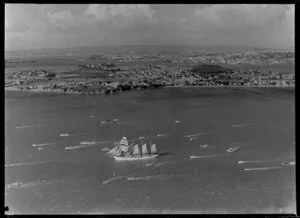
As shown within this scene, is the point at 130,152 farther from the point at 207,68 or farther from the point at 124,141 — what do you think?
the point at 207,68

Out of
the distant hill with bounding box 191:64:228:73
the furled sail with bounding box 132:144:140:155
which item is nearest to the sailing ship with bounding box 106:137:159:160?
the furled sail with bounding box 132:144:140:155

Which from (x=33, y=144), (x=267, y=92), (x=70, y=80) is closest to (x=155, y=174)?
(x=33, y=144)

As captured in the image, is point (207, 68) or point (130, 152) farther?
point (207, 68)

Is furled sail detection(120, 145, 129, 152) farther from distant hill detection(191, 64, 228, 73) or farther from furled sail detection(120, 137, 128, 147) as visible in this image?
distant hill detection(191, 64, 228, 73)

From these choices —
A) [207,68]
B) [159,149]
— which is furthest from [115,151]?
[207,68]

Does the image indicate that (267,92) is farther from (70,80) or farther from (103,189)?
(103,189)

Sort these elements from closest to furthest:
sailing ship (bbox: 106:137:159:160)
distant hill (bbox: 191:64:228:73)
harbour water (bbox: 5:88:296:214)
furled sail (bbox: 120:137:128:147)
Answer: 1. harbour water (bbox: 5:88:296:214)
2. sailing ship (bbox: 106:137:159:160)
3. furled sail (bbox: 120:137:128:147)
4. distant hill (bbox: 191:64:228:73)

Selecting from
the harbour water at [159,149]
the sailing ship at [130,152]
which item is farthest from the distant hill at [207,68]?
the sailing ship at [130,152]
